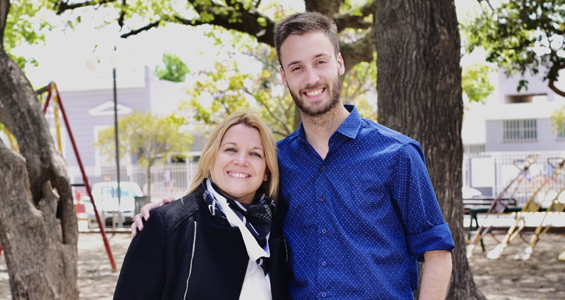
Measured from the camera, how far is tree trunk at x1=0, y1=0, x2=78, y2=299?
6152 millimetres

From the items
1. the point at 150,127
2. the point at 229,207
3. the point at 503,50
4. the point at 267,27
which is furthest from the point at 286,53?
the point at 150,127

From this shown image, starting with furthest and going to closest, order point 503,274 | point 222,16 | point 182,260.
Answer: point 222,16 → point 503,274 → point 182,260

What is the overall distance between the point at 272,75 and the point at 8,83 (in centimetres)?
1685

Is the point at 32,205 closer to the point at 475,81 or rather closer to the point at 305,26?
the point at 305,26

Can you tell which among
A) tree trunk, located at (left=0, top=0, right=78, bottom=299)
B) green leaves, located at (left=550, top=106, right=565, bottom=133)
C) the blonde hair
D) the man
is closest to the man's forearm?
the man

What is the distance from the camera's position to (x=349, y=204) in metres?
2.65

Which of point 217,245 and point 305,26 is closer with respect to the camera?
point 217,245

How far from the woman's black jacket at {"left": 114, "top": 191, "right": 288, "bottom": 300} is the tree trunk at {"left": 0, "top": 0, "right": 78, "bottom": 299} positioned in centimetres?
390

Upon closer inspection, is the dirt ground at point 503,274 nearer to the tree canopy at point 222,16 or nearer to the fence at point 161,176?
the tree canopy at point 222,16

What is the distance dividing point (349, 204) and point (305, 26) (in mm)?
714

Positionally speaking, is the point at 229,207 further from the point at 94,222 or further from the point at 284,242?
the point at 94,222

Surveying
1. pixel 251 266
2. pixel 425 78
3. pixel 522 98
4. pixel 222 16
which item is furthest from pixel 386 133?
pixel 522 98

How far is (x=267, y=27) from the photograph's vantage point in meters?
13.5

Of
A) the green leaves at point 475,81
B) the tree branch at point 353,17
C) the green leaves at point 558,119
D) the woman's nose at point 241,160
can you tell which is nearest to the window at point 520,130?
the green leaves at point 558,119
